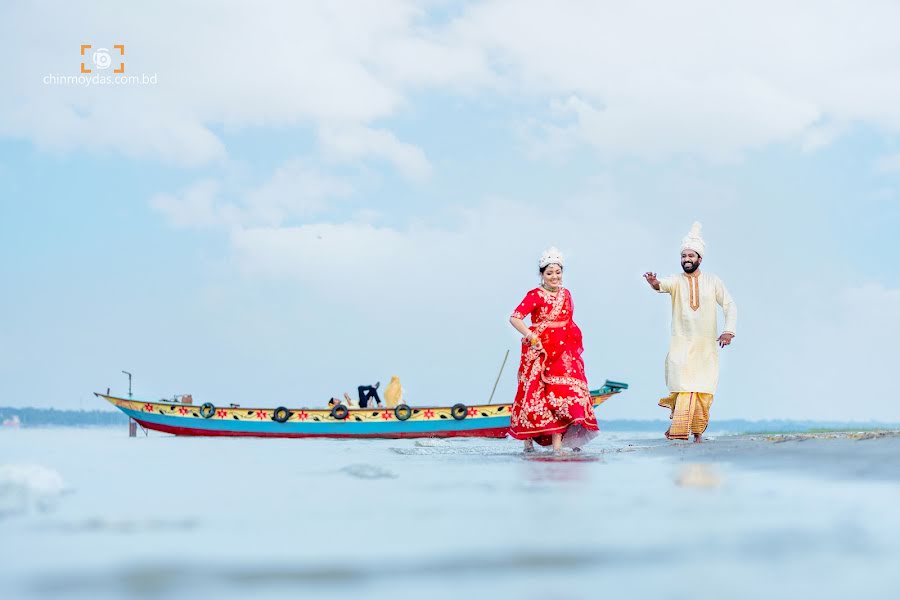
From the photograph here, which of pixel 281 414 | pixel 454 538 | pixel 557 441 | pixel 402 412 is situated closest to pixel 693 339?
pixel 557 441

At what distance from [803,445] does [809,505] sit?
4.43 meters

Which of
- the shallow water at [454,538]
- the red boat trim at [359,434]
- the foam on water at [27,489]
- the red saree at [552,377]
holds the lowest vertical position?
the red boat trim at [359,434]

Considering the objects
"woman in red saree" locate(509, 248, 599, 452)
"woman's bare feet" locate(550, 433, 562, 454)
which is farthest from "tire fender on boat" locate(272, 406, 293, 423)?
"woman's bare feet" locate(550, 433, 562, 454)

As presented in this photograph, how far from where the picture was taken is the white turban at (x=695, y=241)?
9516mm

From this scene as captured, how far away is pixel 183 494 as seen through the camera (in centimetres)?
414

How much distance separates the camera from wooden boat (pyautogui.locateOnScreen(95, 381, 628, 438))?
19188 millimetres

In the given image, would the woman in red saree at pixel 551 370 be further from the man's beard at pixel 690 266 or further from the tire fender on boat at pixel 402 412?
the tire fender on boat at pixel 402 412

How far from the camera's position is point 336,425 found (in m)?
20.3

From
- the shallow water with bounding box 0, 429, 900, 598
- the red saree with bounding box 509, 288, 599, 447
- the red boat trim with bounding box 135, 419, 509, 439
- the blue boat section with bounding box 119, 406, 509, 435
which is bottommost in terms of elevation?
the red boat trim with bounding box 135, 419, 509, 439

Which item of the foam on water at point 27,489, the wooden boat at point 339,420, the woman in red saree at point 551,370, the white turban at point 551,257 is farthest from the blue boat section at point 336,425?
the foam on water at point 27,489

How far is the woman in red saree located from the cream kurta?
4.07 ft

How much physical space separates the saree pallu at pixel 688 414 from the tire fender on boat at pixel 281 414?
1269 cm

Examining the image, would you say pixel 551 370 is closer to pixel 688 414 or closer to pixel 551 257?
pixel 551 257

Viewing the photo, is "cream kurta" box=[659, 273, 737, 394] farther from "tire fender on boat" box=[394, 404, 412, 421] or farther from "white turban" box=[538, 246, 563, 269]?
"tire fender on boat" box=[394, 404, 412, 421]
